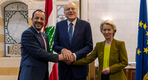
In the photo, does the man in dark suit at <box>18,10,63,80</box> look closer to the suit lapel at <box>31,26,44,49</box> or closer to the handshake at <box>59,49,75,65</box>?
the suit lapel at <box>31,26,44,49</box>

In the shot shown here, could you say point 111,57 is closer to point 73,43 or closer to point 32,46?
point 73,43

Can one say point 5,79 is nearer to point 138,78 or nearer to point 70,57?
point 70,57

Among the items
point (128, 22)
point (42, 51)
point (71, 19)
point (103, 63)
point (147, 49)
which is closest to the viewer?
point (42, 51)

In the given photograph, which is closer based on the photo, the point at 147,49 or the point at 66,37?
the point at 66,37

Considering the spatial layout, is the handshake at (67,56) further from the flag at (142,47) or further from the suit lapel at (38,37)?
the flag at (142,47)

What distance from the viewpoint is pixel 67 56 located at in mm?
1894

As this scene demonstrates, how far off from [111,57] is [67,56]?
0.60 metres

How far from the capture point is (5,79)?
11.5ft

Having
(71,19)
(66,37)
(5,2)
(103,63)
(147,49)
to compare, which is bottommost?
(103,63)

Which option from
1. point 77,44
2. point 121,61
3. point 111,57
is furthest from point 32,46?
point 121,61

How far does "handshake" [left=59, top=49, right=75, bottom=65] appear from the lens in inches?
74.6

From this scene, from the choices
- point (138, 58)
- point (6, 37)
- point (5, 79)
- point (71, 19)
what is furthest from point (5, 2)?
point (138, 58)

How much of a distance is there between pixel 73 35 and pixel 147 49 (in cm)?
129

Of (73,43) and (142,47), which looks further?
(142,47)
